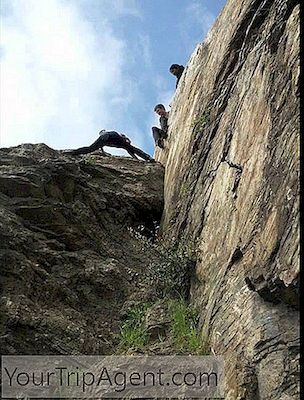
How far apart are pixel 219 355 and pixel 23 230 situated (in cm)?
415

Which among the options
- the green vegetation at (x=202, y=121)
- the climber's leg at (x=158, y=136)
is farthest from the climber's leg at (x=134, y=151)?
the green vegetation at (x=202, y=121)

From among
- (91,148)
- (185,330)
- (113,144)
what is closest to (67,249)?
(185,330)

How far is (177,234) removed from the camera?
35.6 feet

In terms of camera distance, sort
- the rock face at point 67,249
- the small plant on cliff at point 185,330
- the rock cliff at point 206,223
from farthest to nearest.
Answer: the rock face at point 67,249, the small plant on cliff at point 185,330, the rock cliff at point 206,223

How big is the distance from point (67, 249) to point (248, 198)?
3.56 meters

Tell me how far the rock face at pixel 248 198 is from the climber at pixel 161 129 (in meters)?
3.65

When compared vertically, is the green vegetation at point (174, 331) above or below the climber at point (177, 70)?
below

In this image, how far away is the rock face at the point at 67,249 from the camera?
824 cm

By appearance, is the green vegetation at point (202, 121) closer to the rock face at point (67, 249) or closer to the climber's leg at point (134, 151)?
the rock face at point (67, 249)

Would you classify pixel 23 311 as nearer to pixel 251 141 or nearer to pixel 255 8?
pixel 251 141

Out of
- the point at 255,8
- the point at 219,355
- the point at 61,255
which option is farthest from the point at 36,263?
the point at 255,8

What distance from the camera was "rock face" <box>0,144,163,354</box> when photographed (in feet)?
27.0


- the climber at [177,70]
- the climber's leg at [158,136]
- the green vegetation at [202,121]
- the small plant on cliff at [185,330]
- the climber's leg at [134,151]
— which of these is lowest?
the small plant on cliff at [185,330]

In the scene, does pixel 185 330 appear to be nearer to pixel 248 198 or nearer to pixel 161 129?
pixel 248 198
